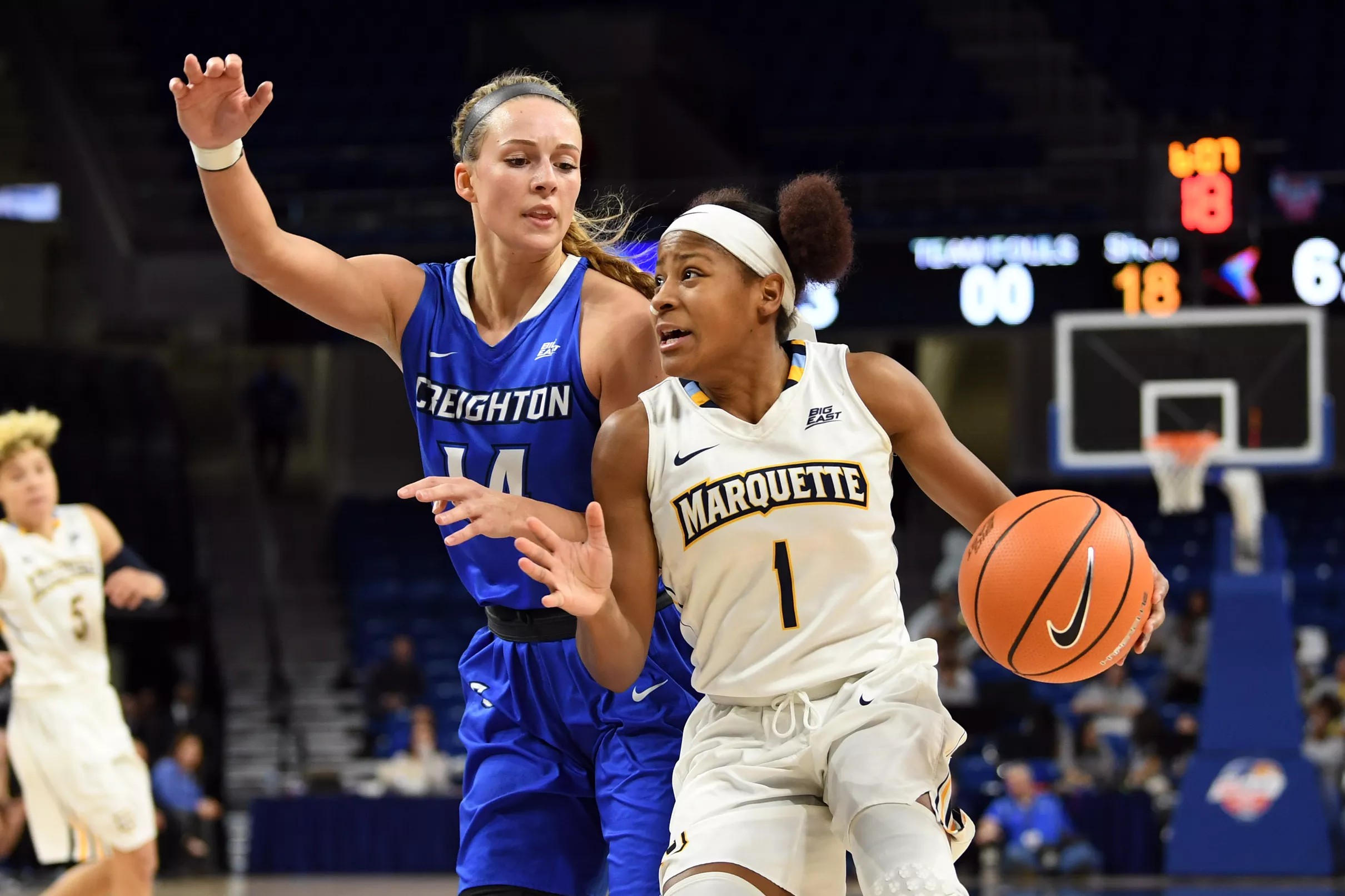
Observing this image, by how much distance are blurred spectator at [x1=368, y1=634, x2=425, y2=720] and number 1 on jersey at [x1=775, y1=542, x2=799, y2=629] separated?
1088cm

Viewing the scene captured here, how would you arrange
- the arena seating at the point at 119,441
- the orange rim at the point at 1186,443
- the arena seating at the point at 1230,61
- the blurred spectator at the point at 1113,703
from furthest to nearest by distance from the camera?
the arena seating at the point at 1230,61 < the arena seating at the point at 119,441 < the blurred spectator at the point at 1113,703 < the orange rim at the point at 1186,443

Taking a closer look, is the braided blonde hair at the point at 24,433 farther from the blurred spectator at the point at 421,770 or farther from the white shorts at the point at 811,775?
the blurred spectator at the point at 421,770

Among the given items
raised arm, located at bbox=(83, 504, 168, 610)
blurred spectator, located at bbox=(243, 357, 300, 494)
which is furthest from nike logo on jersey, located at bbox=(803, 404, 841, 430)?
blurred spectator, located at bbox=(243, 357, 300, 494)

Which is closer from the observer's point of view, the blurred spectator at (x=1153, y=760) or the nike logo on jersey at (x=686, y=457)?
the nike logo on jersey at (x=686, y=457)

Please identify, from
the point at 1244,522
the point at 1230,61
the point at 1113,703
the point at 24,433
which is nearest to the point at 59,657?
the point at 24,433

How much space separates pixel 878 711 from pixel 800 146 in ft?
44.5

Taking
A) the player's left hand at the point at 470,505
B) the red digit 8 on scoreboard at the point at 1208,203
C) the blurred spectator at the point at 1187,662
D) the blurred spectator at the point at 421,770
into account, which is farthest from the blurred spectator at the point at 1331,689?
the player's left hand at the point at 470,505

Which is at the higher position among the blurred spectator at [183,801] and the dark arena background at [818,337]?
the dark arena background at [818,337]

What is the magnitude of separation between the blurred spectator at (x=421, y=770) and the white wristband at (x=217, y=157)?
936 centimetres

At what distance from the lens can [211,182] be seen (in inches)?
137

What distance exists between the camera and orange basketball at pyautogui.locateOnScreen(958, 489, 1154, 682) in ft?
11.0

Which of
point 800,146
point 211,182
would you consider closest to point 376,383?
point 800,146

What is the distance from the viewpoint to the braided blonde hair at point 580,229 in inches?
145

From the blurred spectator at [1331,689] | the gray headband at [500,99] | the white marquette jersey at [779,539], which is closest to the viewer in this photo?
the white marquette jersey at [779,539]
